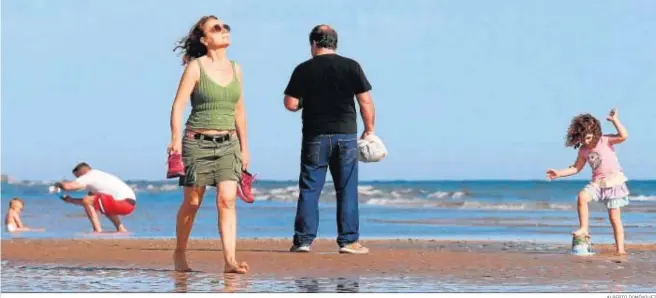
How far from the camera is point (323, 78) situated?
10742mm

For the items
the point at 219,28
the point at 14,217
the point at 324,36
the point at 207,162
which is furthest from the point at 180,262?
the point at 14,217

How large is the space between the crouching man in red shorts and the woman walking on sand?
23.3 feet

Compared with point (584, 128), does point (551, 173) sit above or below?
below

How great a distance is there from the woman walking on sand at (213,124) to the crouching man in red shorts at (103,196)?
7.09 metres

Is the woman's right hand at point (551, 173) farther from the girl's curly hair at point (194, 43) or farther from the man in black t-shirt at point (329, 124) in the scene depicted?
the girl's curly hair at point (194, 43)

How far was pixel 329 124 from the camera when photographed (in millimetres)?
10820

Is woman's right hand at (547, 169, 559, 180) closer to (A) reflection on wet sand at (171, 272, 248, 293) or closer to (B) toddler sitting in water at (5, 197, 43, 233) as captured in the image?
(A) reflection on wet sand at (171, 272, 248, 293)

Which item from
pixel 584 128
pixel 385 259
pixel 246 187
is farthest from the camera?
pixel 584 128

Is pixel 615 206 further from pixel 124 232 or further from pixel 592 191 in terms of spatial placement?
pixel 124 232

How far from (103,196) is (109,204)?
12cm

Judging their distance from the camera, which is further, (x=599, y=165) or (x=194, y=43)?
(x=599, y=165)

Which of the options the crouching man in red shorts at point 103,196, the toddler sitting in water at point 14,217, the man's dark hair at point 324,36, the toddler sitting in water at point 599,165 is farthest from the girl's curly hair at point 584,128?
the toddler sitting in water at point 14,217

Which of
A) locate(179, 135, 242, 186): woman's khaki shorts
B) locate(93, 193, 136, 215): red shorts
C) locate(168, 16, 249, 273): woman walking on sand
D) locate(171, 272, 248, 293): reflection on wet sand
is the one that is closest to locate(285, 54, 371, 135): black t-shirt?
locate(168, 16, 249, 273): woman walking on sand

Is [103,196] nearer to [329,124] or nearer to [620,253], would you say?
[329,124]
